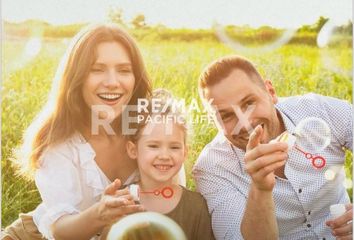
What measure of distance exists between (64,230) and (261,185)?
626 millimetres

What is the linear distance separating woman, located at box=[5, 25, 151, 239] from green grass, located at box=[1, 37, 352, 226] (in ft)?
0.16

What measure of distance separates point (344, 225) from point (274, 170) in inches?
11.4

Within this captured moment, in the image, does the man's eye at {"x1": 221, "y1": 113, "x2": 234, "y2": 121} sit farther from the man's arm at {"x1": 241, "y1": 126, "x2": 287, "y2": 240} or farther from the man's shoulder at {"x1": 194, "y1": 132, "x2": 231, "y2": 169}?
the man's arm at {"x1": 241, "y1": 126, "x2": 287, "y2": 240}

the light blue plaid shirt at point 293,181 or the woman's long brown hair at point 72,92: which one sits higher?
the woman's long brown hair at point 72,92

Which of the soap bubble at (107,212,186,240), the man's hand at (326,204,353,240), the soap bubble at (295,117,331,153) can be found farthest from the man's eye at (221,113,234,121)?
the man's hand at (326,204,353,240)

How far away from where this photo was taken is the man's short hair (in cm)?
296

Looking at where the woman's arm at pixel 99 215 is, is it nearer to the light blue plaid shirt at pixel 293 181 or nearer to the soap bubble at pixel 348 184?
the light blue plaid shirt at pixel 293 181

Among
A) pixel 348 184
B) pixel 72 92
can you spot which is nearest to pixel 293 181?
pixel 348 184

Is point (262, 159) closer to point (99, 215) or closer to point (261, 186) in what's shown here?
point (261, 186)

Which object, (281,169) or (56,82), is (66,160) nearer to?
(56,82)

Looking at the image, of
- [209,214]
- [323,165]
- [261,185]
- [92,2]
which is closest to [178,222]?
[209,214]

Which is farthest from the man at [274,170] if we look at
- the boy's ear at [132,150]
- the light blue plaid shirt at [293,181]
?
the boy's ear at [132,150]

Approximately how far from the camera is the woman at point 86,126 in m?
2.91

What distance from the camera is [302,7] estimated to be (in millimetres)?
2969
